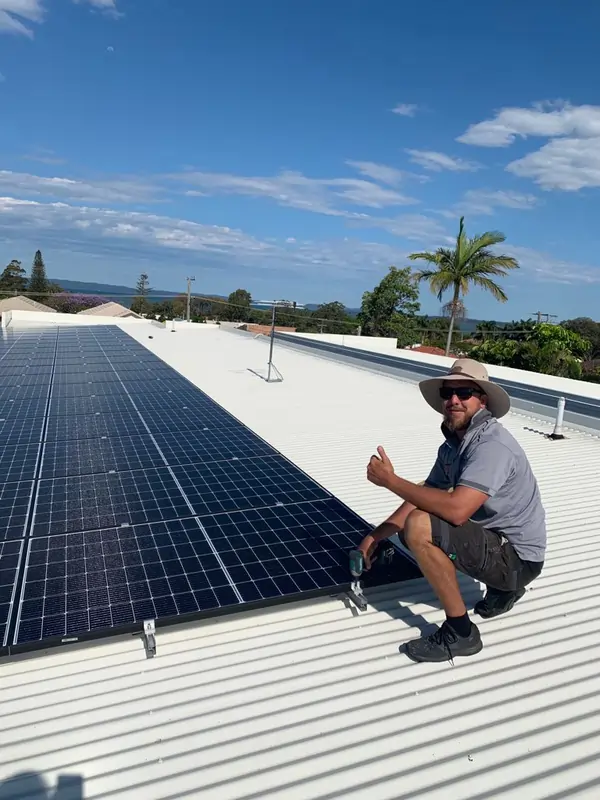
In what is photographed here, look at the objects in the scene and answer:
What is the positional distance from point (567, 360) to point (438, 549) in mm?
18848

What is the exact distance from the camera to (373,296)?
121 ft

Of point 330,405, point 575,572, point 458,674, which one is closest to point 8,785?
point 458,674

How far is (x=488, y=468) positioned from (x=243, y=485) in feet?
9.50

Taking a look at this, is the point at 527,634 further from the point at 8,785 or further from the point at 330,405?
the point at 330,405

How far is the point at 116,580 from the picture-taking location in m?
3.44

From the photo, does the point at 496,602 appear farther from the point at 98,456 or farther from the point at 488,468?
the point at 98,456

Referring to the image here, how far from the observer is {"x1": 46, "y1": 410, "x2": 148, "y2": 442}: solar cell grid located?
6.84 m

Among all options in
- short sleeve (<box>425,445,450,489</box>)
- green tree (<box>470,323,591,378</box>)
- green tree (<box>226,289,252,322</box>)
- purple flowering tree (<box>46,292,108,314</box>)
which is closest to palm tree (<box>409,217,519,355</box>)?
green tree (<box>470,323,591,378</box>)

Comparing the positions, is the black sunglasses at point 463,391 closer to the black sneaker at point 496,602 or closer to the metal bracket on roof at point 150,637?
the black sneaker at point 496,602

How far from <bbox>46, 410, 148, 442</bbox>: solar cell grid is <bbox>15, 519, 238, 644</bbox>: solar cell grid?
2979 mm

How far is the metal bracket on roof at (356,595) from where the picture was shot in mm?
3404

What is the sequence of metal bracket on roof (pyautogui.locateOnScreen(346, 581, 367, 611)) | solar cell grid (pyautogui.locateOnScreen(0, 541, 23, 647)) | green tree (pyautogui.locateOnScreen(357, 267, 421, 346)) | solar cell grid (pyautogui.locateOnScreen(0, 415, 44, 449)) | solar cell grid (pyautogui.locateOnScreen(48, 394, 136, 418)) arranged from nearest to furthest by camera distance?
solar cell grid (pyautogui.locateOnScreen(0, 541, 23, 647))
metal bracket on roof (pyautogui.locateOnScreen(346, 581, 367, 611))
solar cell grid (pyautogui.locateOnScreen(0, 415, 44, 449))
solar cell grid (pyautogui.locateOnScreen(48, 394, 136, 418))
green tree (pyautogui.locateOnScreen(357, 267, 421, 346))

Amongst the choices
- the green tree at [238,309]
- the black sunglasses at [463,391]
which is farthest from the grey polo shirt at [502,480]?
the green tree at [238,309]

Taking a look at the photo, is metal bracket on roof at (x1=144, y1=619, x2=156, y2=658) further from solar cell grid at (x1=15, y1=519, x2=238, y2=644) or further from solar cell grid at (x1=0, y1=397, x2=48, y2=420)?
solar cell grid at (x1=0, y1=397, x2=48, y2=420)
